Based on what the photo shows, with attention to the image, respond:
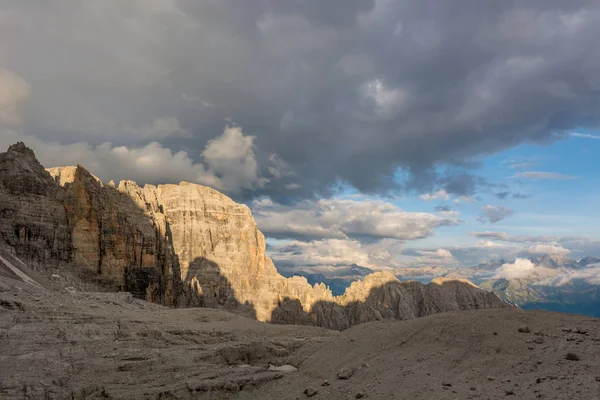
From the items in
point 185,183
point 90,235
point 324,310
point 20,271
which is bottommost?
point 324,310

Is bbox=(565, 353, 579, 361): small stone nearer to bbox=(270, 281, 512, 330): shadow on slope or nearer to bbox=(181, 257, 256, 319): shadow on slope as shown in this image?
bbox=(270, 281, 512, 330): shadow on slope

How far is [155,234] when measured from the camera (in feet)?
276

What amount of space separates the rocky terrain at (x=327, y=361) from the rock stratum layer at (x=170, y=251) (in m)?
40.4

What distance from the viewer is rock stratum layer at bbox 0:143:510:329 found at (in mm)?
64000

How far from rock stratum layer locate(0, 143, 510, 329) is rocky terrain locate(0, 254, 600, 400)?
4038cm

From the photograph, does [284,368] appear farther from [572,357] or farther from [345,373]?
[572,357]

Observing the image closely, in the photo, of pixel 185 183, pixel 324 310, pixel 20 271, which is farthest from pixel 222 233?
pixel 20 271

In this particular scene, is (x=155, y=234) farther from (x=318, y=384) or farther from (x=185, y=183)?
(x=318, y=384)

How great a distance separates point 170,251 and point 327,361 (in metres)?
76.4

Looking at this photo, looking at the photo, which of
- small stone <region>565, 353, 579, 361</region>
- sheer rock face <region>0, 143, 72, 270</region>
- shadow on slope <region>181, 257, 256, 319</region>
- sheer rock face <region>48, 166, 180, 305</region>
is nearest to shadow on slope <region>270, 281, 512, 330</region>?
shadow on slope <region>181, 257, 256, 319</region>

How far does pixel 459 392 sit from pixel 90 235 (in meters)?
70.0

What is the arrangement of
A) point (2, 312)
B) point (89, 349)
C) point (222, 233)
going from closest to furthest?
point (89, 349), point (2, 312), point (222, 233)

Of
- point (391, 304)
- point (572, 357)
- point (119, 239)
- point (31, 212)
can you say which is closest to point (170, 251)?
point (119, 239)

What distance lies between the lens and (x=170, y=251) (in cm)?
8944
